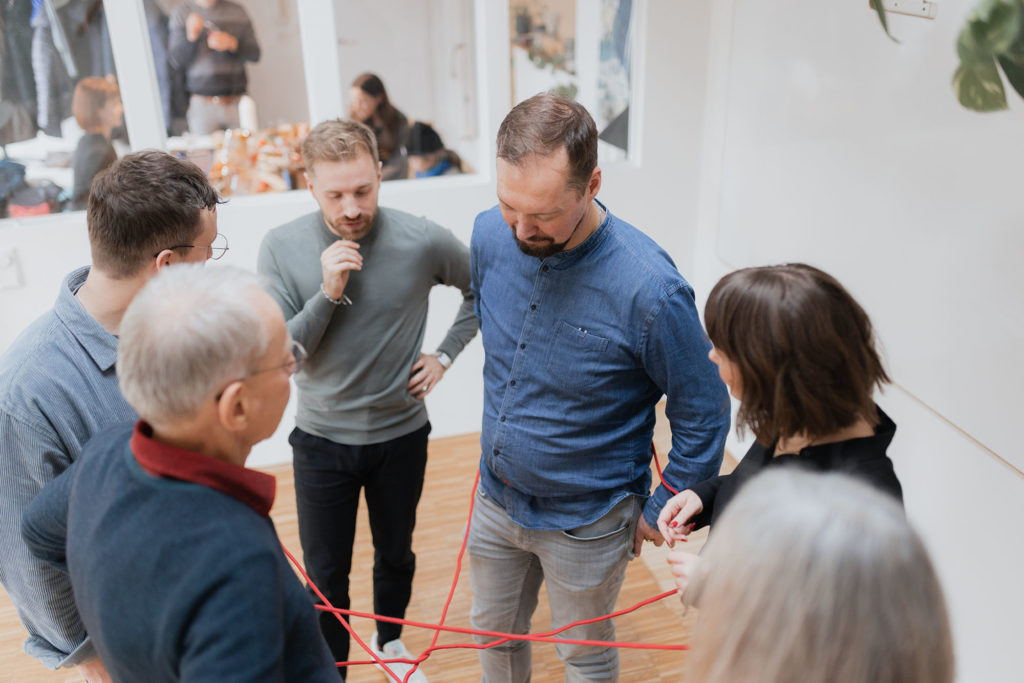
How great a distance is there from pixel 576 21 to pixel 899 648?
333cm

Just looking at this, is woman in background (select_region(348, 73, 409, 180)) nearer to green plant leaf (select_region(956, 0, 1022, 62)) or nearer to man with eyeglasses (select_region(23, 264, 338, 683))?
green plant leaf (select_region(956, 0, 1022, 62))

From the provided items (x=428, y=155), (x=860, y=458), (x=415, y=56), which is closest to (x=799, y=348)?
(x=860, y=458)

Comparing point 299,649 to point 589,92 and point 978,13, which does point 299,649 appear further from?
point 589,92

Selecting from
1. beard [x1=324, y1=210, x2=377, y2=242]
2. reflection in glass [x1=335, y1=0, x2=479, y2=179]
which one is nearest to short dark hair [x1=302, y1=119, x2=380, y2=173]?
beard [x1=324, y1=210, x2=377, y2=242]

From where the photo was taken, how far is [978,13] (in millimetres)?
1838

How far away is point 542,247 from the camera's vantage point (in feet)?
5.22

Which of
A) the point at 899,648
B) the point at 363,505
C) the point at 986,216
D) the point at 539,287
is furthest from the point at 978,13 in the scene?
the point at 363,505

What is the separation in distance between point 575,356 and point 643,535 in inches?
17.9

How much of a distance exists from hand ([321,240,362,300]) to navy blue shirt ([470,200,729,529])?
1.01 feet

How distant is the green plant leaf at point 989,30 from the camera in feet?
5.73

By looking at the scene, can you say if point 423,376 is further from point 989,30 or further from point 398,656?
point 989,30

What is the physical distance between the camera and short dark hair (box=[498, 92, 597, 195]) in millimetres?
1506

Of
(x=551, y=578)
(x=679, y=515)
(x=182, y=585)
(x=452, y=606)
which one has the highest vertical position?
(x=182, y=585)

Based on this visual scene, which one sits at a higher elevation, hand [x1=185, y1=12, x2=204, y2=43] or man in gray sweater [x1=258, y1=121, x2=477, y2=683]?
hand [x1=185, y1=12, x2=204, y2=43]
